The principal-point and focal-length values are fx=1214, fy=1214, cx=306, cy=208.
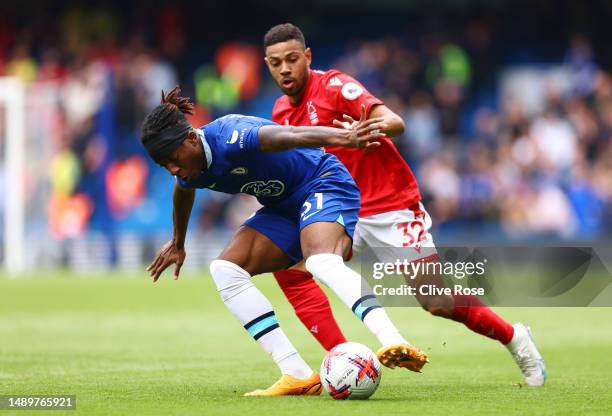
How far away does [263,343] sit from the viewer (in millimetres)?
7836

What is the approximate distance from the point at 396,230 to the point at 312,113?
3.37 ft

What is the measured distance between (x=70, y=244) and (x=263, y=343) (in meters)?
16.3

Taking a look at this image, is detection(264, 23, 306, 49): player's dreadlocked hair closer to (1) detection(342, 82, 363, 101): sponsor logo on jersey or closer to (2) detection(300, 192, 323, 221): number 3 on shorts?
(1) detection(342, 82, 363, 101): sponsor logo on jersey

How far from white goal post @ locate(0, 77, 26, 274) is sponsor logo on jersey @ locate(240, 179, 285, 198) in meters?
15.5

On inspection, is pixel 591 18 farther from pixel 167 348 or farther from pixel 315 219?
pixel 315 219

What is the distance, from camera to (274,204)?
7.99 m

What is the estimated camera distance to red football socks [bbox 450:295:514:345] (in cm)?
834

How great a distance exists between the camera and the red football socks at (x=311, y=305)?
838cm

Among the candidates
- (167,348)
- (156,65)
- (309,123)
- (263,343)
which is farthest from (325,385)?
(156,65)

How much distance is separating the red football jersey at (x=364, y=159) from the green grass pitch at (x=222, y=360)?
4.23ft

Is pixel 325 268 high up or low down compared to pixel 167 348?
up

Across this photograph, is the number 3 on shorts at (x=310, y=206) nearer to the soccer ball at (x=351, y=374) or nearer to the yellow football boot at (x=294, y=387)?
the soccer ball at (x=351, y=374)

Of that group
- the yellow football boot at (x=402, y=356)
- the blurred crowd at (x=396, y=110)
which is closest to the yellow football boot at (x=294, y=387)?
the yellow football boot at (x=402, y=356)

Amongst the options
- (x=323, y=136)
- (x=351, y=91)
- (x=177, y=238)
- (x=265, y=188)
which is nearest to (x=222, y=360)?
(x=177, y=238)
